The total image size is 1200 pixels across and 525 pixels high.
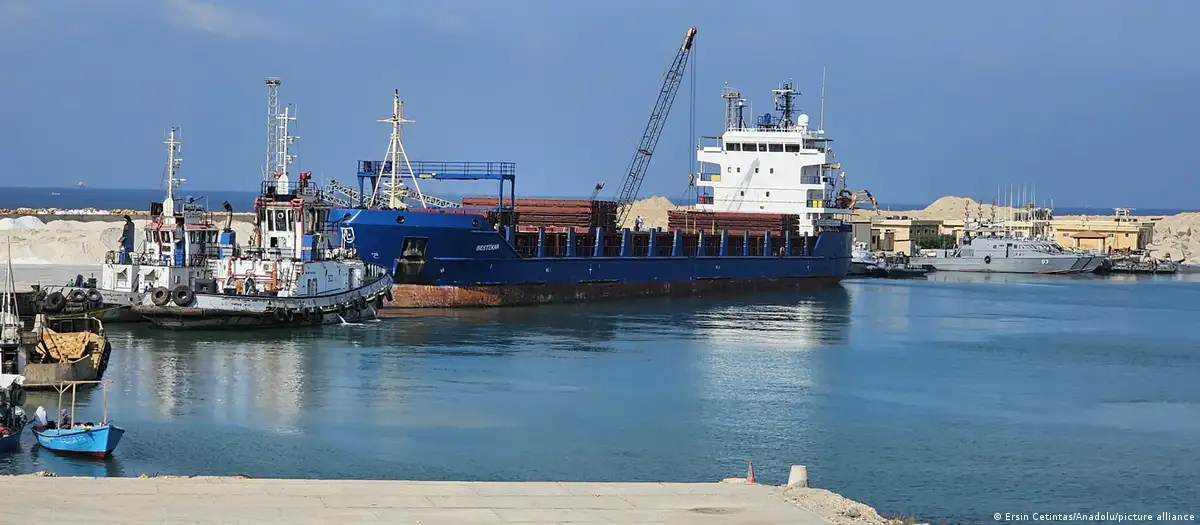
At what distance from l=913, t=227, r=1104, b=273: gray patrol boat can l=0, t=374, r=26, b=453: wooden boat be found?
219 feet

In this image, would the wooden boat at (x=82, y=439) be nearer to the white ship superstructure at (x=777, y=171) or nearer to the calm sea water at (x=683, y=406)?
the calm sea water at (x=683, y=406)

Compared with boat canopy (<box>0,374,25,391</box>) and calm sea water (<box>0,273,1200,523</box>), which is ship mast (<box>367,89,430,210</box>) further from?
boat canopy (<box>0,374,25,391</box>)

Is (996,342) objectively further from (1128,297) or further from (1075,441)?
(1128,297)

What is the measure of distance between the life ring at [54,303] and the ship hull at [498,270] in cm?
901

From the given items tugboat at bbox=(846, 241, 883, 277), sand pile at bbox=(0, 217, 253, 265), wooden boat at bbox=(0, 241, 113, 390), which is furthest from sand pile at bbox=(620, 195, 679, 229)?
wooden boat at bbox=(0, 241, 113, 390)

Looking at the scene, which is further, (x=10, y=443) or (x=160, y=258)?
(x=160, y=258)

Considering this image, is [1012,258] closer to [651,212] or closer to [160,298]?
[651,212]

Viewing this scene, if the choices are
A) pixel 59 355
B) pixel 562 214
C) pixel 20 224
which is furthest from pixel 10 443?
pixel 20 224

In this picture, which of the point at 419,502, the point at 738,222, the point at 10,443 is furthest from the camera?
the point at 738,222

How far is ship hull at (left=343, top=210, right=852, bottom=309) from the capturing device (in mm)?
41156

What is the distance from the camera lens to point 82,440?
1908cm

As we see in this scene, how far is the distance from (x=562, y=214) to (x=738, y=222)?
11157mm

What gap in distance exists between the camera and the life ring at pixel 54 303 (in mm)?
32500

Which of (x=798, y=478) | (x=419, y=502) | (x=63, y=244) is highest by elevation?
(x=63, y=244)
